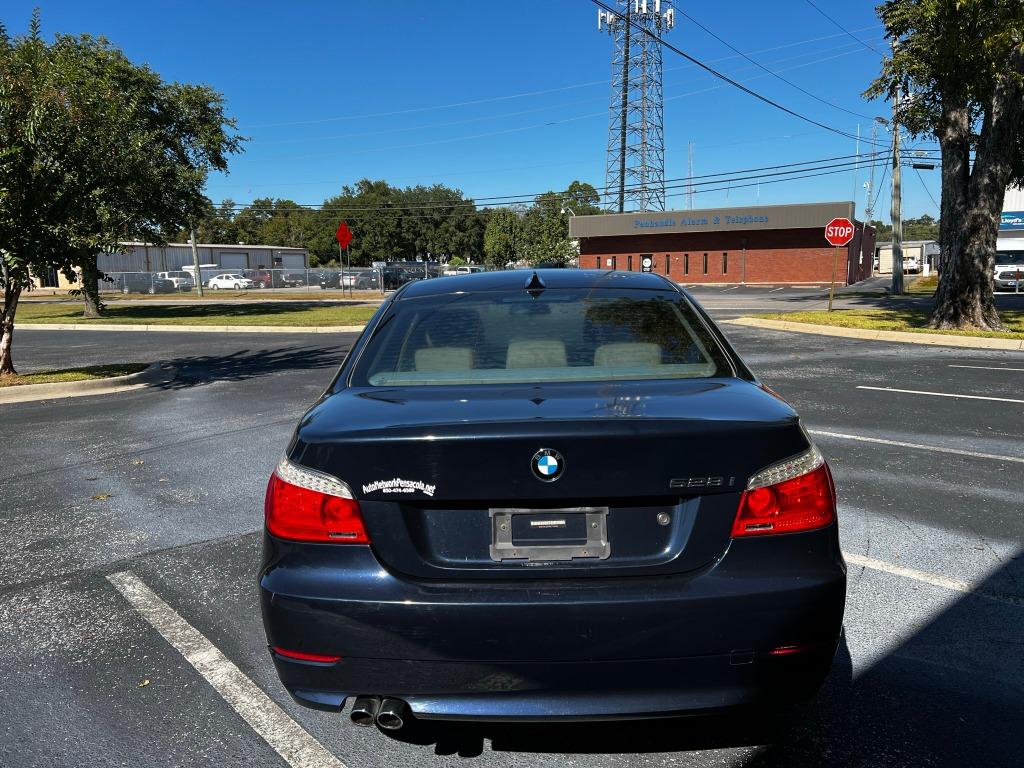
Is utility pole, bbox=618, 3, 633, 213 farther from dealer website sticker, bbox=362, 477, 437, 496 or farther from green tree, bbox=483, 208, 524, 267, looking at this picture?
dealer website sticker, bbox=362, 477, 437, 496

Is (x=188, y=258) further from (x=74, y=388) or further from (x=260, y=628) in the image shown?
(x=260, y=628)

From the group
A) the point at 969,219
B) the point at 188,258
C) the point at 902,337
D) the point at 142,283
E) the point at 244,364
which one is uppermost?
the point at 188,258

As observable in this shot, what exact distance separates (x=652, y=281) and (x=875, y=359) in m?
11.2

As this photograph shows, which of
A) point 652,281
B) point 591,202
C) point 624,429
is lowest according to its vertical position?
point 624,429

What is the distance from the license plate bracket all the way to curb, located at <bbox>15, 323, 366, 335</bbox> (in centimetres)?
1860

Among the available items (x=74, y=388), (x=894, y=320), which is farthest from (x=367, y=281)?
(x=74, y=388)

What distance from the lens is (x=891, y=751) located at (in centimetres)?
264

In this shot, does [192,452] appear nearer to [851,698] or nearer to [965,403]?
[851,698]

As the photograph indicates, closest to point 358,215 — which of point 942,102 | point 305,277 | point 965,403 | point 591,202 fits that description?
point 591,202

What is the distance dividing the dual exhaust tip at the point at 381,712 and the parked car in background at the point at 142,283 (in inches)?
2057

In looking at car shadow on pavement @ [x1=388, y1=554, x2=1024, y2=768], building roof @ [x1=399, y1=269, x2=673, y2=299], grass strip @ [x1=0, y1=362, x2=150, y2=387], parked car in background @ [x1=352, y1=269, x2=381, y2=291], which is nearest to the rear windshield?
building roof @ [x1=399, y1=269, x2=673, y2=299]

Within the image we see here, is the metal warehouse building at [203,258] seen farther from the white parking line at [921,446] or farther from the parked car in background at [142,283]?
the white parking line at [921,446]

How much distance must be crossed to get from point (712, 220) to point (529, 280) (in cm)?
5541

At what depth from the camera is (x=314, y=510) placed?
7.66 feet
